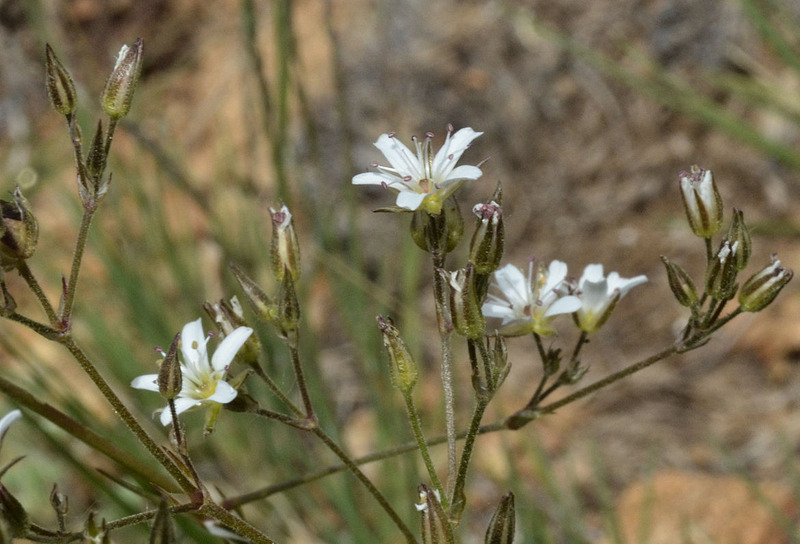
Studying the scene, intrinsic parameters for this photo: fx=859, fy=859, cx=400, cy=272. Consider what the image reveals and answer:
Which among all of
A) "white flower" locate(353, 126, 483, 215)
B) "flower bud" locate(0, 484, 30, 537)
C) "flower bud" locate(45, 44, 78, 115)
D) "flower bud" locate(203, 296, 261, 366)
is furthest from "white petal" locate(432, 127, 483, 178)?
"flower bud" locate(0, 484, 30, 537)

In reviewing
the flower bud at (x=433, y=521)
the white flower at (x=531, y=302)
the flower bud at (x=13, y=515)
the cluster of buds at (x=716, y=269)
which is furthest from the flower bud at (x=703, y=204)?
the flower bud at (x=13, y=515)

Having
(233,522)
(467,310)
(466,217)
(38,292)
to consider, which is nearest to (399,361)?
(467,310)

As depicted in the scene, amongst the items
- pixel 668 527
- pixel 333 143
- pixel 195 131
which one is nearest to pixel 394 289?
pixel 333 143

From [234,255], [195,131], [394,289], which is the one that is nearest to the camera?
[234,255]

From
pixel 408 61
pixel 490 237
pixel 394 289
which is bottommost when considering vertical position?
pixel 490 237

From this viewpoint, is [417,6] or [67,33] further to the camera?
[67,33]

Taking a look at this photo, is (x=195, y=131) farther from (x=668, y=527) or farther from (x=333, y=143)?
(x=668, y=527)

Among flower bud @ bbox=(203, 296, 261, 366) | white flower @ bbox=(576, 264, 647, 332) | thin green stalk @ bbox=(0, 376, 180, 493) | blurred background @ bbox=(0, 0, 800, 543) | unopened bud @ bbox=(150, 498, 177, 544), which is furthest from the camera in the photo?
blurred background @ bbox=(0, 0, 800, 543)

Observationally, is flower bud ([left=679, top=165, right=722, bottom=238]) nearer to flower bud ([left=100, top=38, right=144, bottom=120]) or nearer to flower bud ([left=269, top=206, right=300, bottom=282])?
flower bud ([left=269, top=206, right=300, bottom=282])
